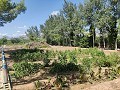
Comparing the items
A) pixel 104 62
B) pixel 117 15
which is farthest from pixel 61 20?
pixel 104 62

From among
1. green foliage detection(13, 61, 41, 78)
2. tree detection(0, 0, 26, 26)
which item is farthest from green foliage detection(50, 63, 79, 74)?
tree detection(0, 0, 26, 26)

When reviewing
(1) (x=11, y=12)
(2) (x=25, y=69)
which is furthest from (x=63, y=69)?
(1) (x=11, y=12)

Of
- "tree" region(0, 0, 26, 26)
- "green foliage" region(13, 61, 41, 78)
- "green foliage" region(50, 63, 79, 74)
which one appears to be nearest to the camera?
"green foliage" region(13, 61, 41, 78)

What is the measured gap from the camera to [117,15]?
147 feet

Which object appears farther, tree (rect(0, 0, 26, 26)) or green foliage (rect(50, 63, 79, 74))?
tree (rect(0, 0, 26, 26))

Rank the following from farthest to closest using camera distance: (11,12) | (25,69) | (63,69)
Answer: (11,12) → (63,69) → (25,69)

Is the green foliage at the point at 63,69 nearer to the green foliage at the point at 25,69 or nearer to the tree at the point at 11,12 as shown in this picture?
the green foliage at the point at 25,69

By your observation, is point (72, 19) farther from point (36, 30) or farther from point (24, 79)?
point (36, 30)

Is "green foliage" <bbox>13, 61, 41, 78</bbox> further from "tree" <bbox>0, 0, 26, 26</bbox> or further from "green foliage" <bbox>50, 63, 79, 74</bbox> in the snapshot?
"tree" <bbox>0, 0, 26, 26</bbox>

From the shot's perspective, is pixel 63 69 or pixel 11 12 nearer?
pixel 63 69

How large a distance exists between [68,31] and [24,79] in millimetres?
42167

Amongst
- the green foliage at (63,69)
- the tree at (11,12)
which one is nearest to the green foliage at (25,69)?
the green foliage at (63,69)

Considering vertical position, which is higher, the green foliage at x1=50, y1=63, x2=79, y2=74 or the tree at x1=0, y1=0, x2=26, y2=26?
the tree at x1=0, y1=0, x2=26, y2=26

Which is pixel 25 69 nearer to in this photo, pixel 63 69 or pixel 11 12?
pixel 63 69
